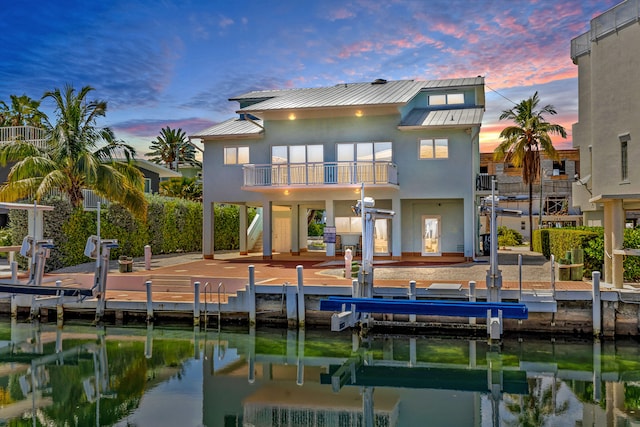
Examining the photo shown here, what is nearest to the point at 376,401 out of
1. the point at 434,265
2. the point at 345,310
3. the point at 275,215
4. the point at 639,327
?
the point at 345,310

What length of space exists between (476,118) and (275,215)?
13.8 meters

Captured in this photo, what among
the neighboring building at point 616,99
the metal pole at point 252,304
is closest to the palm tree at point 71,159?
the metal pole at point 252,304

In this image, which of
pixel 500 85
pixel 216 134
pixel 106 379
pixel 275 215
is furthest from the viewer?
pixel 275 215

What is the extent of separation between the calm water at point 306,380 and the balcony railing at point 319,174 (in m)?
11.9

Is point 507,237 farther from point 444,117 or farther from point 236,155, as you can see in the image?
point 236,155

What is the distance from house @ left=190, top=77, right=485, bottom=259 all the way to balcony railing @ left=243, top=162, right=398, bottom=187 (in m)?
0.05

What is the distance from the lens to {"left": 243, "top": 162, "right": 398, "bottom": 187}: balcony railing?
90.3 feet

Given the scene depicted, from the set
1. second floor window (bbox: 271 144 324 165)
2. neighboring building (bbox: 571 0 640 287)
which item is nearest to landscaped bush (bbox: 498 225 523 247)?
neighboring building (bbox: 571 0 640 287)

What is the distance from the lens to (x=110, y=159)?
→ 28156mm

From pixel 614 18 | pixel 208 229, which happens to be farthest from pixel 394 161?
pixel 614 18

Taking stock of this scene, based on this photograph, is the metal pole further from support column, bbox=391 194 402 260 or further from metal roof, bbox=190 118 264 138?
metal roof, bbox=190 118 264 138

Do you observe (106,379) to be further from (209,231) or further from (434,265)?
(209,231)

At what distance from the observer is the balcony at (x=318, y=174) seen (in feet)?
90.2

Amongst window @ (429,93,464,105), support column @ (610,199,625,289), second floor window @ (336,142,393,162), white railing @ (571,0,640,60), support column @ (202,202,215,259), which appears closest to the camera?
support column @ (610,199,625,289)
